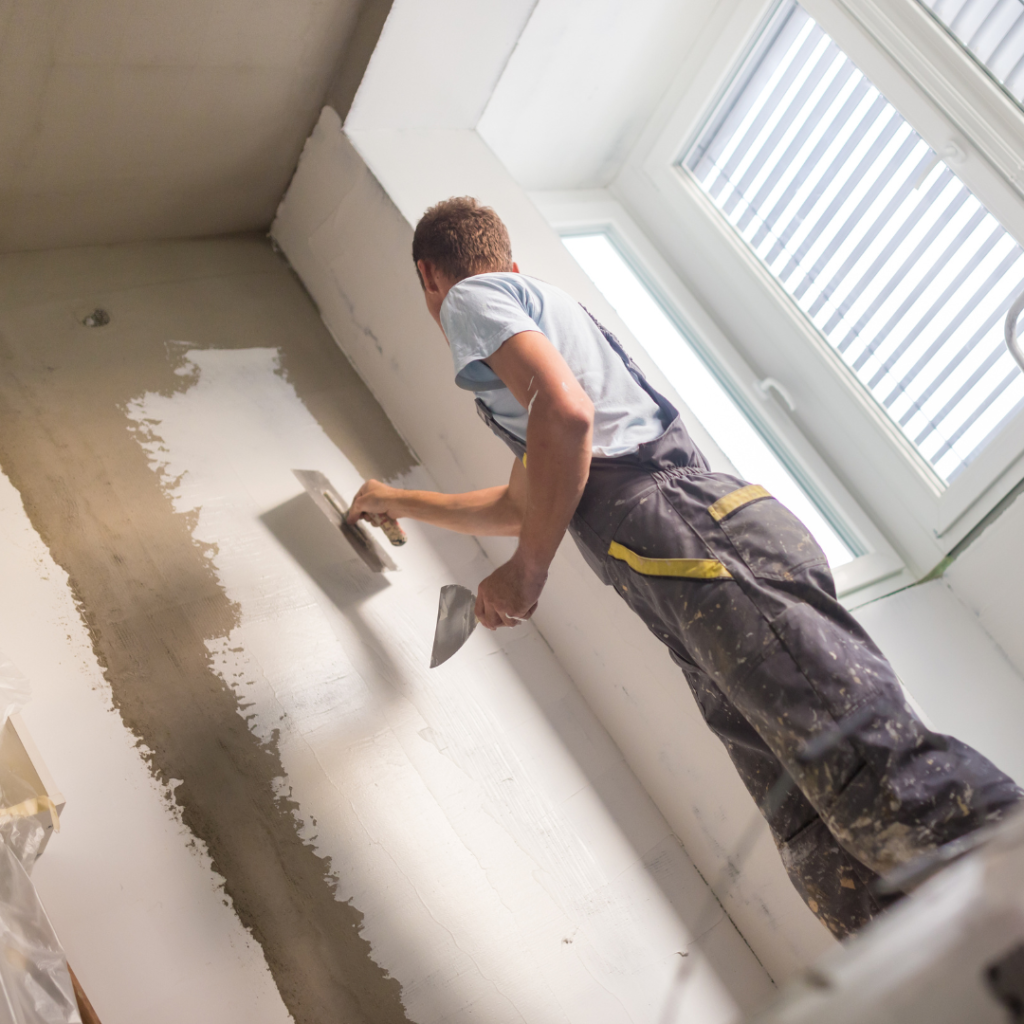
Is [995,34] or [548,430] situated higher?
[995,34]

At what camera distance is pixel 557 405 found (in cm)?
114

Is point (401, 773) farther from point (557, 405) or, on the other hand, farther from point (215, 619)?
point (557, 405)

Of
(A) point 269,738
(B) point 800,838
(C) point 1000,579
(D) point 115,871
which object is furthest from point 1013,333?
(D) point 115,871

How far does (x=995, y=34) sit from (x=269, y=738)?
212 centimetres

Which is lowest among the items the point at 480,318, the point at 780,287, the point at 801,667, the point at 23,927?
the point at 801,667

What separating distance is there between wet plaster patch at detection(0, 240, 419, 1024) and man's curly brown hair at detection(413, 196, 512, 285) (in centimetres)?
67

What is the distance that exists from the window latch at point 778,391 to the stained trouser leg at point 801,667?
0.95 m

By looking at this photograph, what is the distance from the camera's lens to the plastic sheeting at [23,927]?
860 mm

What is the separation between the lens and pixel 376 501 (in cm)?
165

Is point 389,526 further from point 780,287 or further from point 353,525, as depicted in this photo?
point 780,287

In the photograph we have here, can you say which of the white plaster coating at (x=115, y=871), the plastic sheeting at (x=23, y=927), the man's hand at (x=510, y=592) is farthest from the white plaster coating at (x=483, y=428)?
the plastic sheeting at (x=23, y=927)

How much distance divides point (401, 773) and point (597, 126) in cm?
188

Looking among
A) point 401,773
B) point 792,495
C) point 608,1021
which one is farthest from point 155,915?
point 792,495

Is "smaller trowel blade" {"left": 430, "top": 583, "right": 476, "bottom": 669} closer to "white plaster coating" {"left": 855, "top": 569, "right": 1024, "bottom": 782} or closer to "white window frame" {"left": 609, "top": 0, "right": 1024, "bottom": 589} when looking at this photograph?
"white plaster coating" {"left": 855, "top": 569, "right": 1024, "bottom": 782}
